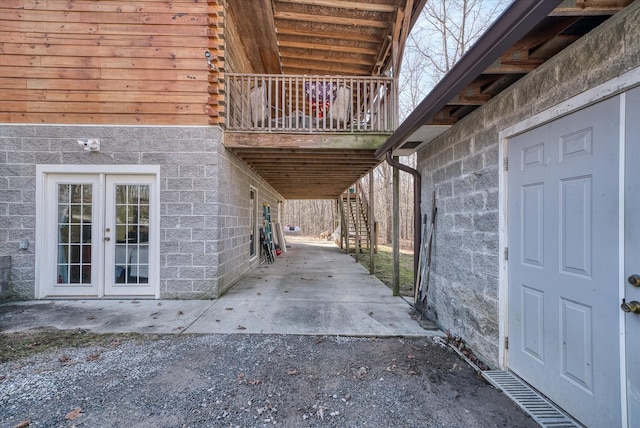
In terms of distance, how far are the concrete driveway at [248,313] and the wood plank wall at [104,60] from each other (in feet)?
9.22

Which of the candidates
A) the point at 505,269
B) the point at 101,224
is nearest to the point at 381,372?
the point at 505,269

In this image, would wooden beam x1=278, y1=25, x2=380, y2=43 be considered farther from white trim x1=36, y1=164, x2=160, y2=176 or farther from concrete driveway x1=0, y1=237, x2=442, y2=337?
concrete driveway x1=0, y1=237, x2=442, y2=337

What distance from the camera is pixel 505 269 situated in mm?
2449

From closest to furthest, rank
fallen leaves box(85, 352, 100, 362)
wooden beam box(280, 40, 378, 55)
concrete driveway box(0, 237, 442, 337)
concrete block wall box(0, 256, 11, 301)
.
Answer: fallen leaves box(85, 352, 100, 362), concrete driveway box(0, 237, 442, 337), concrete block wall box(0, 256, 11, 301), wooden beam box(280, 40, 378, 55)

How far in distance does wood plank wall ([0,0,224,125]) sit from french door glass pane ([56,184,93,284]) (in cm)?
113

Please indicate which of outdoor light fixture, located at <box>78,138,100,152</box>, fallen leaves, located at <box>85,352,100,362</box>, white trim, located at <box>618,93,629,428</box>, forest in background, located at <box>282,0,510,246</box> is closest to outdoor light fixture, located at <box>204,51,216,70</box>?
outdoor light fixture, located at <box>78,138,100,152</box>

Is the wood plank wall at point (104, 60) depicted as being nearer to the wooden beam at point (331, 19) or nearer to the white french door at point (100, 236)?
the white french door at point (100, 236)

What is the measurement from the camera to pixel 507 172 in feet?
8.04

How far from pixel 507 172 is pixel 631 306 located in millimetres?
1264

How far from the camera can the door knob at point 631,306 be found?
1.48 meters

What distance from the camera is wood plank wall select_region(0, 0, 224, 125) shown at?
14.5 feet

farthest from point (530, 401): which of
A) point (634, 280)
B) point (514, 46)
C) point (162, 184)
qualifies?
point (162, 184)

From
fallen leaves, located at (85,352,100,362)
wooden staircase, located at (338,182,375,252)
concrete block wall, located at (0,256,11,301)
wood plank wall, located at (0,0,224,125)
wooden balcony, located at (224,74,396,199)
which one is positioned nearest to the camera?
fallen leaves, located at (85,352,100,362)

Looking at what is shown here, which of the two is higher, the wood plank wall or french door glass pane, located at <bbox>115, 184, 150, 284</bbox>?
the wood plank wall
